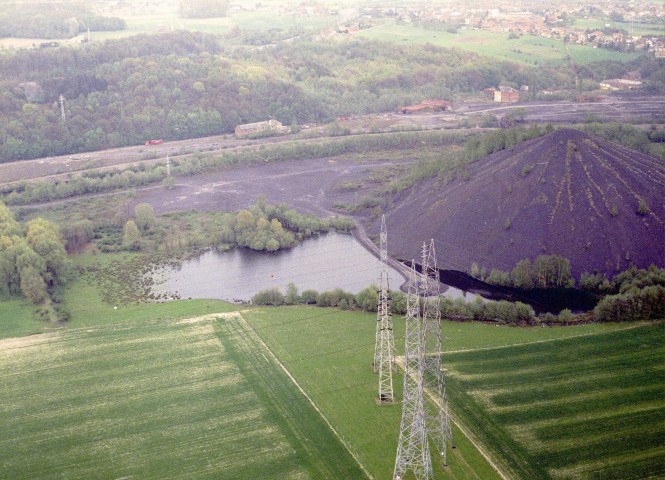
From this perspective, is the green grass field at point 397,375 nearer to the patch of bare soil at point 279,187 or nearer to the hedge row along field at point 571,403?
the hedge row along field at point 571,403

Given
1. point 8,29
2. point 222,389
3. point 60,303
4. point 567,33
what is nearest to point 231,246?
point 60,303

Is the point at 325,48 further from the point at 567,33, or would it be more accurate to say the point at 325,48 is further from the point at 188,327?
the point at 188,327

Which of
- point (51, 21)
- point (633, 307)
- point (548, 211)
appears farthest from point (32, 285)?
point (51, 21)

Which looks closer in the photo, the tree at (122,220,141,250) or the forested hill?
the tree at (122,220,141,250)

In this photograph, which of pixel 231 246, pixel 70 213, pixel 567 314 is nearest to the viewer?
pixel 567 314

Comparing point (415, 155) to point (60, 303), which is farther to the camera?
point (415, 155)

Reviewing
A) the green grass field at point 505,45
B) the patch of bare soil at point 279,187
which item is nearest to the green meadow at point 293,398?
the patch of bare soil at point 279,187

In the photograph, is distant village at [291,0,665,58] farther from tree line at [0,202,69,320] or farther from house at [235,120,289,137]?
tree line at [0,202,69,320]

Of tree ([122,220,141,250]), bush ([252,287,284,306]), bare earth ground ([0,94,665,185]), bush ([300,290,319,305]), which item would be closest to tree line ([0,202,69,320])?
tree ([122,220,141,250])
